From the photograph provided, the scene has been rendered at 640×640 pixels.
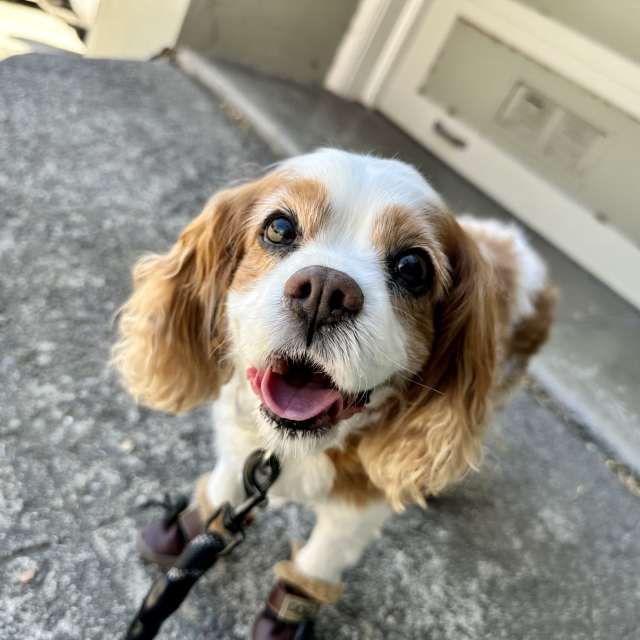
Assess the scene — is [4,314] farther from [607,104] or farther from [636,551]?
[607,104]

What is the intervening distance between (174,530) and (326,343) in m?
0.95

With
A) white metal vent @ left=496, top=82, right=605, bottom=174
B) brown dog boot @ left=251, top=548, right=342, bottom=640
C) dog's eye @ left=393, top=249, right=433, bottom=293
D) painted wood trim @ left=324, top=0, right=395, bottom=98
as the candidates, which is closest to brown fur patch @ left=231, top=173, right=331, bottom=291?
dog's eye @ left=393, top=249, right=433, bottom=293

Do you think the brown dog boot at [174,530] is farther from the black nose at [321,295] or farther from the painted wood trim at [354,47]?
the painted wood trim at [354,47]

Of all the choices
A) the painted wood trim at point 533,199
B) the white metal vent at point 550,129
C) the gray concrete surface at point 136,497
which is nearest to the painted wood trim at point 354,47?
the painted wood trim at point 533,199

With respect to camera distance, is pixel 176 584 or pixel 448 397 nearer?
pixel 176 584

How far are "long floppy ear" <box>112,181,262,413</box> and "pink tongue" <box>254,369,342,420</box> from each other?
311 millimetres

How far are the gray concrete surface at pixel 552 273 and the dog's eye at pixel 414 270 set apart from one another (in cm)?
93

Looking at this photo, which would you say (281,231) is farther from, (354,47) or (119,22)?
(354,47)

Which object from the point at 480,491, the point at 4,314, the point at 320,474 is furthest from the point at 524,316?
the point at 4,314

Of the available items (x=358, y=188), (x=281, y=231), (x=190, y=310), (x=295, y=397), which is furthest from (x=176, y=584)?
(x=358, y=188)

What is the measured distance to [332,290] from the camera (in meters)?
1.01

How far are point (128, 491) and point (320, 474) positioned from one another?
0.74m

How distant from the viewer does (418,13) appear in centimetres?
397

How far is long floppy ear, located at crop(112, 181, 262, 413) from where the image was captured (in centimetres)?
142
